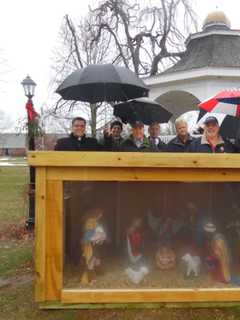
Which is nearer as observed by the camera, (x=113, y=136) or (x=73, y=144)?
(x=73, y=144)

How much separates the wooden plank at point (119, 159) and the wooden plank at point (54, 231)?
238mm

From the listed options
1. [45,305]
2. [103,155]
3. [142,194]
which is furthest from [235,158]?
[45,305]

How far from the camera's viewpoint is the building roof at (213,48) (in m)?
10.8

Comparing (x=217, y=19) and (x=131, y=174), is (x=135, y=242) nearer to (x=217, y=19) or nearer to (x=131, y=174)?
(x=131, y=174)

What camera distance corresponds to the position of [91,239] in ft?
12.2

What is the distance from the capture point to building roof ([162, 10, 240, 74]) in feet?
35.5

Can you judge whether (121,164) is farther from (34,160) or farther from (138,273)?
(138,273)

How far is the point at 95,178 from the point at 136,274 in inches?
42.1

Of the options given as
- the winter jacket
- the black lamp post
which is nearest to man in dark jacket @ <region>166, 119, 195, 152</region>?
the winter jacket

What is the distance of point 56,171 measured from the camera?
3.47m

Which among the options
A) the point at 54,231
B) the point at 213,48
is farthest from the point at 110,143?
the point at 213,48

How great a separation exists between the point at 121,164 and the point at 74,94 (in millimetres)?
2168

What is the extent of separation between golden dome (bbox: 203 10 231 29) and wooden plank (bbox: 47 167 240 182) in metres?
9.72

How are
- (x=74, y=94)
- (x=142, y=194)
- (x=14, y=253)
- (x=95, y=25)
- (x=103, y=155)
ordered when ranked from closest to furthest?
(x=103, y=155)
(x=142, y=194)
(x=74, y=94)
(x=14, y=253)
(x=95, y=25)
